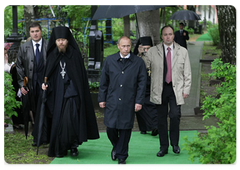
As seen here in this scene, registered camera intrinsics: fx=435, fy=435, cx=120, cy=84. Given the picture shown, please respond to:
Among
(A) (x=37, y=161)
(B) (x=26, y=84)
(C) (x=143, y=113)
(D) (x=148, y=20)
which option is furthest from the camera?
(D) (x=148, y=20)

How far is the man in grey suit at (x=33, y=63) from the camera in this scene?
745cm

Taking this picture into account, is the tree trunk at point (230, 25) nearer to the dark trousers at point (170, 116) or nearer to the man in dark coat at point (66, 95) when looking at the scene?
the dark trousers at point (170, 116)

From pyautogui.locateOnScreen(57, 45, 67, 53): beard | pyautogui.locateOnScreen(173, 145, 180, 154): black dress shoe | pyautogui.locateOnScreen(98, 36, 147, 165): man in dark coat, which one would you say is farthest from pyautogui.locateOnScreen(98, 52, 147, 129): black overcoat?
pyautogui.locateOnScreen(173, 145, 180, 154): black dress shoe

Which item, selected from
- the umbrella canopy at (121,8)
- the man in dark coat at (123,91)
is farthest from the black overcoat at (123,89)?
the umbrella canopy at (121,8)

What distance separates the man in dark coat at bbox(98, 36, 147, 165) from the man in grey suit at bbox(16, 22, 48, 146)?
1.60 metres

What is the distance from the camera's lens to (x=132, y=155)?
691cm

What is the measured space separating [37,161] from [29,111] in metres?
1.36

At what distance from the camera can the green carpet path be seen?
21.3 feet

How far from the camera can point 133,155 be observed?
6.92m

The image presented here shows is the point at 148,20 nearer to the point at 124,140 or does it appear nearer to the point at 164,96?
the point at 164,96

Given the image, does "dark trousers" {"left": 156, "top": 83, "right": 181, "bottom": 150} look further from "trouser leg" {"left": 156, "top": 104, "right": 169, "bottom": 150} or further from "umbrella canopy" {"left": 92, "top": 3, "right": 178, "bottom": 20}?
"umbrella canopy" {"left": 92, "top": 3, "right": 178, "bottom": 20}

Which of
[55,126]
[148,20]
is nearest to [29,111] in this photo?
[55,126]

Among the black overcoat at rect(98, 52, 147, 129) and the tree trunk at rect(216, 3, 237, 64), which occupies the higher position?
the tree trunk at rect(216, 3, 237, 64)

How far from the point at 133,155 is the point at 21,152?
6.09ft
